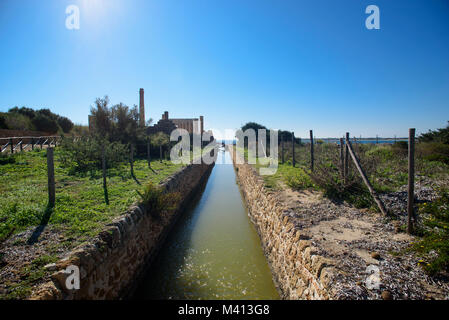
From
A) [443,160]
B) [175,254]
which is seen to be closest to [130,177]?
[175,254]

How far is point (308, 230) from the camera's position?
3.64 m

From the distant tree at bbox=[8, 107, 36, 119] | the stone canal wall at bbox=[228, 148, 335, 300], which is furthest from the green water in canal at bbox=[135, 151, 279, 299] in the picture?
the distant tree at bbox=[8, 107, 36, 119]

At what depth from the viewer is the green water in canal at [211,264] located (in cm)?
378

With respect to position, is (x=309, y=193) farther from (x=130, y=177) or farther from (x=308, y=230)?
(x=130, y=177)

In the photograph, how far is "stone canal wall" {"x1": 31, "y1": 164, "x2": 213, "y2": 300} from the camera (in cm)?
229

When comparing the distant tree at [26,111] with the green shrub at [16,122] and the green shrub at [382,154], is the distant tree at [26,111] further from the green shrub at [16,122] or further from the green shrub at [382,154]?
the green shrub at [382,154]

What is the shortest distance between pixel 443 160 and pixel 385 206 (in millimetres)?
7753

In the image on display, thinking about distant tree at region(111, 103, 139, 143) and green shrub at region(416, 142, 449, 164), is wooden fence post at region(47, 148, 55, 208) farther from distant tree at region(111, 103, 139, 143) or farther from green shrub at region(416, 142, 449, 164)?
green shrub at region(416, 142, 449, 164)

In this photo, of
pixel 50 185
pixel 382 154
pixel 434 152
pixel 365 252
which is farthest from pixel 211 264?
pixel 434 152

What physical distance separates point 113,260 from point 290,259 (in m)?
2.88

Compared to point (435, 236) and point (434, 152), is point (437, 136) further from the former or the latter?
point (435, 236)

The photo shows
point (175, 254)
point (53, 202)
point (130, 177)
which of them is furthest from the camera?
point (130, 177)

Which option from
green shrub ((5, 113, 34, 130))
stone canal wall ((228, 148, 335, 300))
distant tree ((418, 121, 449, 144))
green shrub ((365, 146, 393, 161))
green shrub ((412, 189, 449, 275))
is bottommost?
stone canal wall ((228, 148, 335, 300))

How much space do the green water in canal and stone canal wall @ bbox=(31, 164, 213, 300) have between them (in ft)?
1.40
